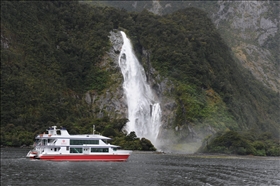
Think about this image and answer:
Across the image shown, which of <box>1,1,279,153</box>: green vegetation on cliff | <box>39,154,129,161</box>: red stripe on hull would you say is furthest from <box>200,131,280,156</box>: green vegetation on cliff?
Answer: <box>39,154,129,161</box>: red stripe on hull

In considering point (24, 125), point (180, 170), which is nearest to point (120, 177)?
point (180, 170)

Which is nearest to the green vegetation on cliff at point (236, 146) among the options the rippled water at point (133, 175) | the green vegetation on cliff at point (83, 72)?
the green vegetation on cliff at point (83, 72)

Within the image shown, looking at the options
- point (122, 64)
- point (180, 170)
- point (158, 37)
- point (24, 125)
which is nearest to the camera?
point (180, 170)

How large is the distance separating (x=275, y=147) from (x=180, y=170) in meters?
60.1

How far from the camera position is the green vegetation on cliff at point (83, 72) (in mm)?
150500

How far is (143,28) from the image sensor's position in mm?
Answer: 195875

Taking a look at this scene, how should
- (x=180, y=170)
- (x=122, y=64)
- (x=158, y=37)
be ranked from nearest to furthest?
1. (x=180, y=170)
2. (x=122, y=64)
3. (x=158, y=37)

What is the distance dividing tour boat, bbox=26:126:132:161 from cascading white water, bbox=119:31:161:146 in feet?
182

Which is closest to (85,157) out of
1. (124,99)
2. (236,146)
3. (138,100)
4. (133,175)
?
(133,175)

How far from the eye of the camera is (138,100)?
161 meters

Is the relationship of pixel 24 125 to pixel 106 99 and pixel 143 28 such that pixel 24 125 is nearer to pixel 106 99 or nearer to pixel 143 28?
pixel 106 99

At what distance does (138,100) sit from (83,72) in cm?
3011

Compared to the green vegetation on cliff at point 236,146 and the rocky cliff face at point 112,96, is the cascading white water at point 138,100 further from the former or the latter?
the green vegetation on cliff at point 236,146

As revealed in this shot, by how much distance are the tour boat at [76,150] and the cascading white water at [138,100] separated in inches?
2188
